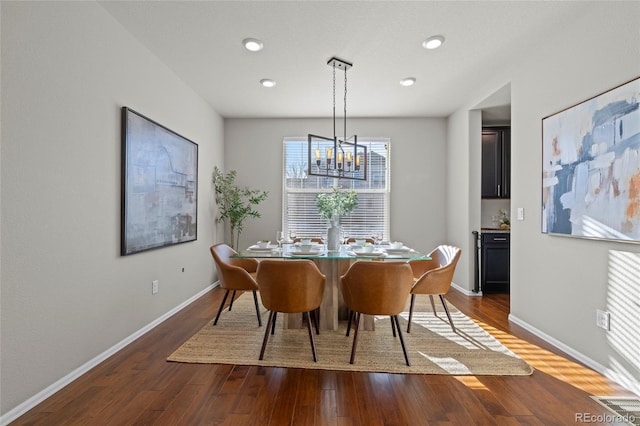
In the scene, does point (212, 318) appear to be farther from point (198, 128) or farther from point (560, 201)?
point (560, 201)

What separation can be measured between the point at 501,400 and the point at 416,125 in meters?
4.40

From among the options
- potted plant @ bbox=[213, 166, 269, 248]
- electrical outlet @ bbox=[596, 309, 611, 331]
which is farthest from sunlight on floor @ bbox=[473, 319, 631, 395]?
potted plant @ bbox=[213, 166, 269, 248]

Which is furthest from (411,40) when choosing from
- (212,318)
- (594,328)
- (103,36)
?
(212,318)

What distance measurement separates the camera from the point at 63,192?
2166 millimetres

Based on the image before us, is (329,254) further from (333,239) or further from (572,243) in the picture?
(572,243)

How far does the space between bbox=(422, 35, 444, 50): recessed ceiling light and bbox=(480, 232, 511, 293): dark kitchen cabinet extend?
2.76 meters

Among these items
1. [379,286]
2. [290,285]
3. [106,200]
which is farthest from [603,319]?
[106,200]

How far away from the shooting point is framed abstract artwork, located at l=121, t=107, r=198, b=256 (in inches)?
111

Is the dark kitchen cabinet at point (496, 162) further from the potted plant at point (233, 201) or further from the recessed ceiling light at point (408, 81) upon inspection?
the potted plant at point (233, 201)

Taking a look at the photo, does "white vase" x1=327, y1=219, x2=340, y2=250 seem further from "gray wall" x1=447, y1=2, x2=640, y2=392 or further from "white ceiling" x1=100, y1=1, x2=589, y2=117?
"gray wall" x1=447, y1=2, x2=640, y2=392

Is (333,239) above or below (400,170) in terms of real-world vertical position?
below

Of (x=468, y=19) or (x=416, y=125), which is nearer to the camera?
(x=468, y=19)

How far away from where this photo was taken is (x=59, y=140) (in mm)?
2133

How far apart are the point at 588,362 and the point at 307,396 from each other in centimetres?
214
